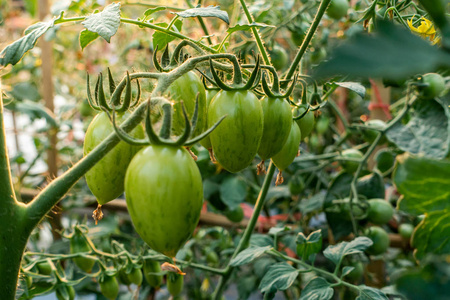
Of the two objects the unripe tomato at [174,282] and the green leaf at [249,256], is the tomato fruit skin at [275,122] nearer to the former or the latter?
the green leaf at [249,256]

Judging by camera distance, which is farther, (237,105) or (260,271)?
(260,271)

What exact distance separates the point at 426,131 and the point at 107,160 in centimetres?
53

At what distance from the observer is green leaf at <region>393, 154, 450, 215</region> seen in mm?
218

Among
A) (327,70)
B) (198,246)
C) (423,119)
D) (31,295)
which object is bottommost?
(198,246)

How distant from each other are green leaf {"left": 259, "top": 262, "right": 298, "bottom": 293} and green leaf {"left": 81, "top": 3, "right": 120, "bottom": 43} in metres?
0.36

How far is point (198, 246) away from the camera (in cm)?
129

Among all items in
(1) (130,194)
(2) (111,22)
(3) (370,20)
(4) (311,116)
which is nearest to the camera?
(1) (130,194)

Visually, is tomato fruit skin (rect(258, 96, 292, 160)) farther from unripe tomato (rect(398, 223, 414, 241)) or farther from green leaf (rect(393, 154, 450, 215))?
unripe tomato (rect(398, 223, 414, 241))

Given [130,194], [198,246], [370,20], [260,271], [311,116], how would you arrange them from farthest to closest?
[198,246] < [260,271] < [370,20] < [311,116] < [130,194]

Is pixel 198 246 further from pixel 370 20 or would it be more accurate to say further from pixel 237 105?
pixel 237 105

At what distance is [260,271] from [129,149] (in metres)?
0.59

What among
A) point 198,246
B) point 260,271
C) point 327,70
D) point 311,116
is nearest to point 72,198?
point 198,246

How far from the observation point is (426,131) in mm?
676

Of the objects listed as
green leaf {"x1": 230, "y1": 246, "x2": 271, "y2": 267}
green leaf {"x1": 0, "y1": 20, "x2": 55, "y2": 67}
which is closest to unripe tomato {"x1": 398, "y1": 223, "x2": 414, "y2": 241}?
green leaf {"x1": 230, "y1": 246, "x2": 271, "y2": 267}
